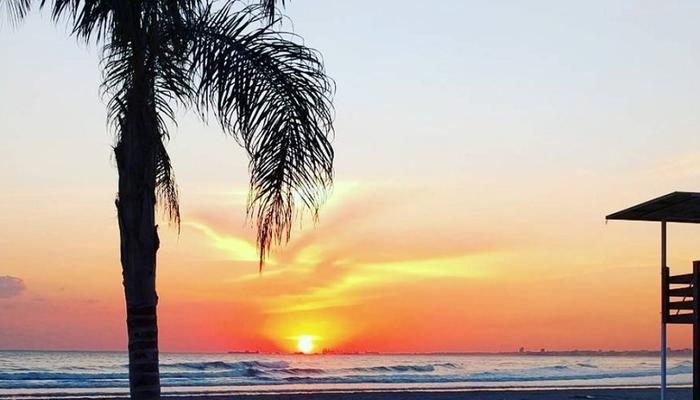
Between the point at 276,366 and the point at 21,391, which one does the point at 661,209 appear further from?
the point at 276,366

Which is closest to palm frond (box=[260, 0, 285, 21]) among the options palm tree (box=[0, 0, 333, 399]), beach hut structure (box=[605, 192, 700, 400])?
palm tree (box=[0, 0, 333, 399])

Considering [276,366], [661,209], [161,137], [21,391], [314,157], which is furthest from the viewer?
[276,366]

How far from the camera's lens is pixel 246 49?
27.1ft

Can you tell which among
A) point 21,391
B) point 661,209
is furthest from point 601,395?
point 21,391

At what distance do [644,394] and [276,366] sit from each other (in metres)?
34.5

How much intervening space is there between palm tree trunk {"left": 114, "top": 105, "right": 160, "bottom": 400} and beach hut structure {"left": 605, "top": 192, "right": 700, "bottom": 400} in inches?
362

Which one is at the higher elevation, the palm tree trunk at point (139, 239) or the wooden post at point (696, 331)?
the palm tree trunk at point (139, 239)

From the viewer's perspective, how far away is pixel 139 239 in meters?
8.08

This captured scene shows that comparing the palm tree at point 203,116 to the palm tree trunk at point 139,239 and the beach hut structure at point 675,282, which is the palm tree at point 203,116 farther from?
the beach hut structure at point 675,282

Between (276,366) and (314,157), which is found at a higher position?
(314,157)

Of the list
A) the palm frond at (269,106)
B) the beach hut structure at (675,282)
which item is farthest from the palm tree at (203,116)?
the beach hut structure at (675,282)

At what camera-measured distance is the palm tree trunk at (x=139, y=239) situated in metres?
8.06

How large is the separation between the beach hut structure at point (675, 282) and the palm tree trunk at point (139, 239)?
30.2 feet

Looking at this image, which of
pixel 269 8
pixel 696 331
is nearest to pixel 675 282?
pixel 696 331
